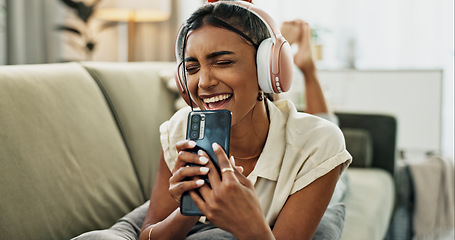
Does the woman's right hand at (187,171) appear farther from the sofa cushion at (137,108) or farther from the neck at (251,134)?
the sofa cushion at (137,108)

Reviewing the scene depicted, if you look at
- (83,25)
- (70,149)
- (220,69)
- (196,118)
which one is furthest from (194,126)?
(83,25)

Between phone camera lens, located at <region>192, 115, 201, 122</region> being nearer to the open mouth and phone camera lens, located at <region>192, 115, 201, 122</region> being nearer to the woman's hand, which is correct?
the open mouth

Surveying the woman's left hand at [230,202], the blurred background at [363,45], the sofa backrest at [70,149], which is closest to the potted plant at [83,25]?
the blurred background at [363,45]

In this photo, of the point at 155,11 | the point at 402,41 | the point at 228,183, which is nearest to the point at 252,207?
the point at 228,183

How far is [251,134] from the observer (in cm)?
103

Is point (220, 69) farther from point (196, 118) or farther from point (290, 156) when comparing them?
point (290, 156)

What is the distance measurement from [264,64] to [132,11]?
235cm

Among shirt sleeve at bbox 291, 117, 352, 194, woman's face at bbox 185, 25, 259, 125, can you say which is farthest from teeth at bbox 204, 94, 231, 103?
shirt sleeve at bbox 291, 117, 352, 194

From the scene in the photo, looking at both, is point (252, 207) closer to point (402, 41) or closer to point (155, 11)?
point (155, 11)

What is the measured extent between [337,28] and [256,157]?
8.09 feet

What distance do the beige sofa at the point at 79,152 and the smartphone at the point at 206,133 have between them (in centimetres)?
48

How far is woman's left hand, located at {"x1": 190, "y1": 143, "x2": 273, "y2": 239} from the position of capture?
0.70 meters

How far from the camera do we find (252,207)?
2.39 ft

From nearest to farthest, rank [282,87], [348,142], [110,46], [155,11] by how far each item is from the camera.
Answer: [282,87] < [348,142] < [155,11] < [110,46]
